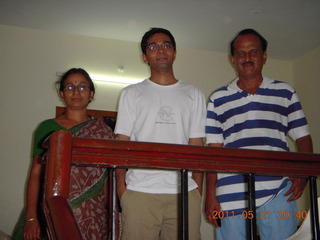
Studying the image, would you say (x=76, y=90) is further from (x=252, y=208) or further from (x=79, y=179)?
(x=252, y=208)

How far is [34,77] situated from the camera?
3971 mm

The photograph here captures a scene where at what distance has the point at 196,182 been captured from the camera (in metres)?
1.47

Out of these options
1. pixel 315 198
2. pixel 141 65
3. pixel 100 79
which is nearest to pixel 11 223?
pixel 100 79

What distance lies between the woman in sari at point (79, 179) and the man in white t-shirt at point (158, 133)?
0.28 metres

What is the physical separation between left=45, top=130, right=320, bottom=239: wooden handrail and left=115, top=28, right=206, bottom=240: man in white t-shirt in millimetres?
483

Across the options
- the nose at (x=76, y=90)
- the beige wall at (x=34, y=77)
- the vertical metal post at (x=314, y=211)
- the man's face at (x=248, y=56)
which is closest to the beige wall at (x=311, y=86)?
the beige wall at (x=34, y=77)

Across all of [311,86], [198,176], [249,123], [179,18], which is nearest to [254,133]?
[249,123]

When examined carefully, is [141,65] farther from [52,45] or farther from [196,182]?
[196,182]

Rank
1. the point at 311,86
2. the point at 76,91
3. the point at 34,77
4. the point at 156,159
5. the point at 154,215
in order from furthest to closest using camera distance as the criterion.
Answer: the point at 311,86, the point at 34,77, the point at 76,91, the point at 154,215, the point at 156,159

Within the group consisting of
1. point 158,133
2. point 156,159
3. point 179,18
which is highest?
point 179,18

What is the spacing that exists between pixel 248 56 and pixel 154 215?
86cm

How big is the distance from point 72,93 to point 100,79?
228cm

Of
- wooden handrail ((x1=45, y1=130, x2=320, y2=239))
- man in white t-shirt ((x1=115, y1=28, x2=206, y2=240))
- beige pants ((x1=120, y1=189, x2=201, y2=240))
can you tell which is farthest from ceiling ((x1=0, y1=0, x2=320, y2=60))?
wooden handrail ((x1=45, y1=130, x2=320, y2=239))

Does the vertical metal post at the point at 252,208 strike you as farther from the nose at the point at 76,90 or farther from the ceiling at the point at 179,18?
the ceiling at the point at 179,18
